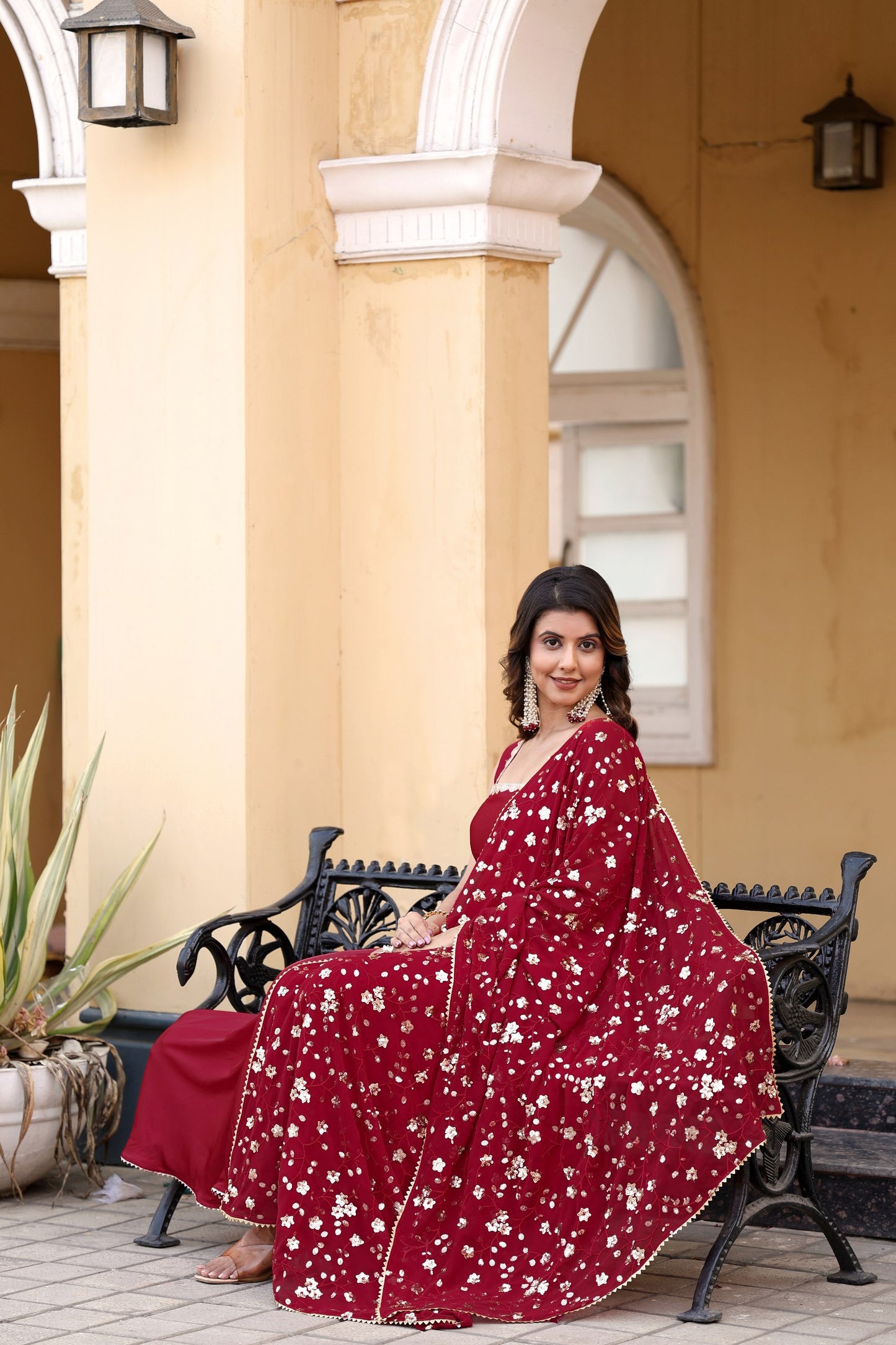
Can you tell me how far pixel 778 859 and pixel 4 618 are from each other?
321 centimetres

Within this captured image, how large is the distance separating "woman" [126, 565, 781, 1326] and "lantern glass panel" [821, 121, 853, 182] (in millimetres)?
2767

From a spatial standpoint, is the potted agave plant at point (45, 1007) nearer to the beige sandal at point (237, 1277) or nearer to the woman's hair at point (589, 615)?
the beige sandal at point (237, 1277)

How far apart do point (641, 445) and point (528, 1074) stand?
12.4 ft

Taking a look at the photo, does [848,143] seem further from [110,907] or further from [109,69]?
[110,907]

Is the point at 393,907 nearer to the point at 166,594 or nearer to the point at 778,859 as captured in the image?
the point at 166,594

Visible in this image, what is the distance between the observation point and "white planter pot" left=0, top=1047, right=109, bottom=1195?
209 inches

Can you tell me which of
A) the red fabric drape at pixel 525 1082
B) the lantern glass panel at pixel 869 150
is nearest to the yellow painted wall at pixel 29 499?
the lantern glass panel at pixel 869 150

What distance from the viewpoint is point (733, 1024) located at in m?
4.41

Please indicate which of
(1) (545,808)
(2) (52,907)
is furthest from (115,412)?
(1) (545,808)

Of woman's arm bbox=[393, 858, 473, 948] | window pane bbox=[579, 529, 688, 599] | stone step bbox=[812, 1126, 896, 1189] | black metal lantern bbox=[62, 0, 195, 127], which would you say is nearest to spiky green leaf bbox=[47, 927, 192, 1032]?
woman's arm bbox=[393, 858, 473, 948]

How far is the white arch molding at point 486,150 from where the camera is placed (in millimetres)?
5535

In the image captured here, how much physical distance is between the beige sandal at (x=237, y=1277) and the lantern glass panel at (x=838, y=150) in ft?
13.2

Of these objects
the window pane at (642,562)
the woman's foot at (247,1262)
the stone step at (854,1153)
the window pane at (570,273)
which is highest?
the window pane at (570,273)

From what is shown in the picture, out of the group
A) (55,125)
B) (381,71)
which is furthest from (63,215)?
(381,71)
